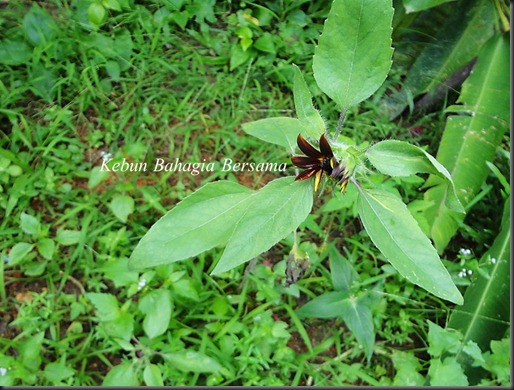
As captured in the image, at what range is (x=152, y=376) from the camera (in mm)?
2062

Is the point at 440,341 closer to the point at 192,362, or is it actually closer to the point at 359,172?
the point at 192,362

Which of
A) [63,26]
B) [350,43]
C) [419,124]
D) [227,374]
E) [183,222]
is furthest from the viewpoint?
[419,124]

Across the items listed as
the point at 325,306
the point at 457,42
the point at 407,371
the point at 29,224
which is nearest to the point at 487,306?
the point at 407,371

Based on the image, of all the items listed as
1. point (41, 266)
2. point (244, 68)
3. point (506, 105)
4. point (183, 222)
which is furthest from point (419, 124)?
point (41, 266)

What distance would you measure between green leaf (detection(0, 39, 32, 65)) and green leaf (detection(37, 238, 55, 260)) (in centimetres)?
87

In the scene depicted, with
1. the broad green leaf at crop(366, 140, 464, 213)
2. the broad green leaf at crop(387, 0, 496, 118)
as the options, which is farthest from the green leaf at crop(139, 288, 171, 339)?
the broad green leaf at crop(387, 0, 496, 118)

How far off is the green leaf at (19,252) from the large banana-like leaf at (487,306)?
1.90m

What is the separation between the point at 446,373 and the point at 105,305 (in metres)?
1.41

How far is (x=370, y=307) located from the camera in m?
2.29

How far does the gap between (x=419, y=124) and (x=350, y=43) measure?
63.1 inches

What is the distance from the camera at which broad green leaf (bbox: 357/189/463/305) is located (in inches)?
48.9

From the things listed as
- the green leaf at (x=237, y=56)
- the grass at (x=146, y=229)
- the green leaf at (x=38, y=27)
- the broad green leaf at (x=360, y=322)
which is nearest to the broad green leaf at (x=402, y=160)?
the grass at (x=146, y=229)

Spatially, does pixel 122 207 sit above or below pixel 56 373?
above

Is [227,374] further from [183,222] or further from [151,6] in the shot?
[151,6]
